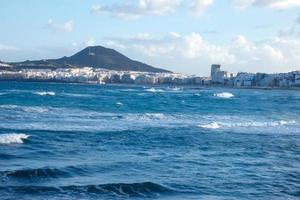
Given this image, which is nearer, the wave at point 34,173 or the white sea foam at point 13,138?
the wave at point 34,173

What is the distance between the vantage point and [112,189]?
1518 cm

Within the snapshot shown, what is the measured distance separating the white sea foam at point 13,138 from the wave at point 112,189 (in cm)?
861

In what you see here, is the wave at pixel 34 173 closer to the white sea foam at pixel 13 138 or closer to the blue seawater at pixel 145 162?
the blue seawater at pixel 145 162

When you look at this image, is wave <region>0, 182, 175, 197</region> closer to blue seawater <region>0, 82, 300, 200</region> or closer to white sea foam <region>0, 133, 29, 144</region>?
blue seawater <region>0, 82, 300, 200</region>

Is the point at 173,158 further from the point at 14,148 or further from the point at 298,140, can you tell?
the point at 298,140

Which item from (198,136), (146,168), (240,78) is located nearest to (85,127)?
(198,136)

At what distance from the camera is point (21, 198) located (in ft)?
45.2

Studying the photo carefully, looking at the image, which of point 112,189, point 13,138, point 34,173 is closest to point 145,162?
point 34,173

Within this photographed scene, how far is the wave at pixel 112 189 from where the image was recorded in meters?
14.7

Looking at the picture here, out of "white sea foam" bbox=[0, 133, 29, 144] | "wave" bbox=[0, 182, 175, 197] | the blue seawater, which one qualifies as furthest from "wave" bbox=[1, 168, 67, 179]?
"white sea foam" bbox=[0, 133, 29, 144]

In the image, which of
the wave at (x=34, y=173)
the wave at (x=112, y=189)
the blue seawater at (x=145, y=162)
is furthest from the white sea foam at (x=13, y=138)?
the wave at (x=112, y=189)

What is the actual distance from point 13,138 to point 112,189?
32.7ft

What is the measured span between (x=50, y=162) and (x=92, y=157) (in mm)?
1819

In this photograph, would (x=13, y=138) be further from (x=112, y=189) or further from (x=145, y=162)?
(x=112, y=189)
